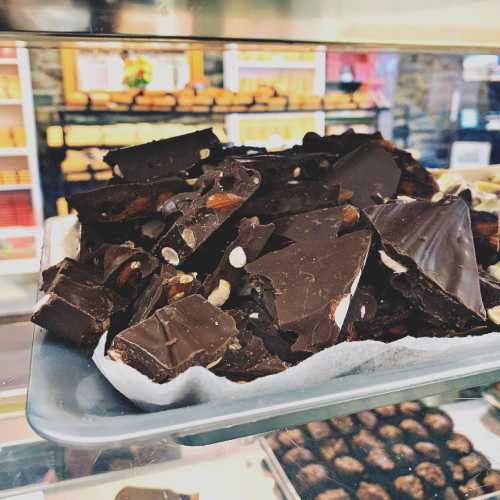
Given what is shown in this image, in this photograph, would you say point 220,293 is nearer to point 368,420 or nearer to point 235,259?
point 235,259

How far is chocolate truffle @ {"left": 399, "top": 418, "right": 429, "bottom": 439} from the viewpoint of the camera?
1.12 m

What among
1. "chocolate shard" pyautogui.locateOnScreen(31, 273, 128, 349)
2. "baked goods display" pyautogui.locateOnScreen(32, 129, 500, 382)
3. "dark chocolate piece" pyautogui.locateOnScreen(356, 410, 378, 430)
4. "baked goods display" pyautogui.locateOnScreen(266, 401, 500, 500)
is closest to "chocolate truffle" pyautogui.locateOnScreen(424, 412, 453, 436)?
"baked goods display" pyautogui.locateOnScreen(266, 401, 500, 500)

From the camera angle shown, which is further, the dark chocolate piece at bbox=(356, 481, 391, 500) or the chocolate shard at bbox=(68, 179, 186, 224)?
the dark chocolate piece at bbox=(356, 481, 391, 500)

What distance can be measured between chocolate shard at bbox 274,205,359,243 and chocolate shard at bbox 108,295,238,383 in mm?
187

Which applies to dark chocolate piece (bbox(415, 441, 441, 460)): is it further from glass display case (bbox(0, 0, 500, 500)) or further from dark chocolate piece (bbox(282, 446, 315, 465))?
Result: dark chocolate piece (bbox(282, 446, 315, 465))

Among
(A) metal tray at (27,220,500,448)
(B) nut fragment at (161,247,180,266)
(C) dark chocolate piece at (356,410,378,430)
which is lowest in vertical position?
(C) dark chocolate piece at (356,410,378,430)

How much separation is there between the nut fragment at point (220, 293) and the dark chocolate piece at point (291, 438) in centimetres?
50

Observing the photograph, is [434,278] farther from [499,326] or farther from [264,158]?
[264,158]

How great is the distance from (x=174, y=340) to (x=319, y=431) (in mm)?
658

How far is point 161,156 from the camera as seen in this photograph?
0.96m

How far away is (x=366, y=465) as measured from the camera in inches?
41.8

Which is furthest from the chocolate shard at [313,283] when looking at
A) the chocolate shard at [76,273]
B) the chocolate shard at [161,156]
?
the chocolate shard at [161,156]

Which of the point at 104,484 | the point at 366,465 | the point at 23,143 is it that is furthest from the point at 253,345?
the point at 23,143

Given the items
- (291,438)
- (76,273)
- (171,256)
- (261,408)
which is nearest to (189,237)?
(171,256)
